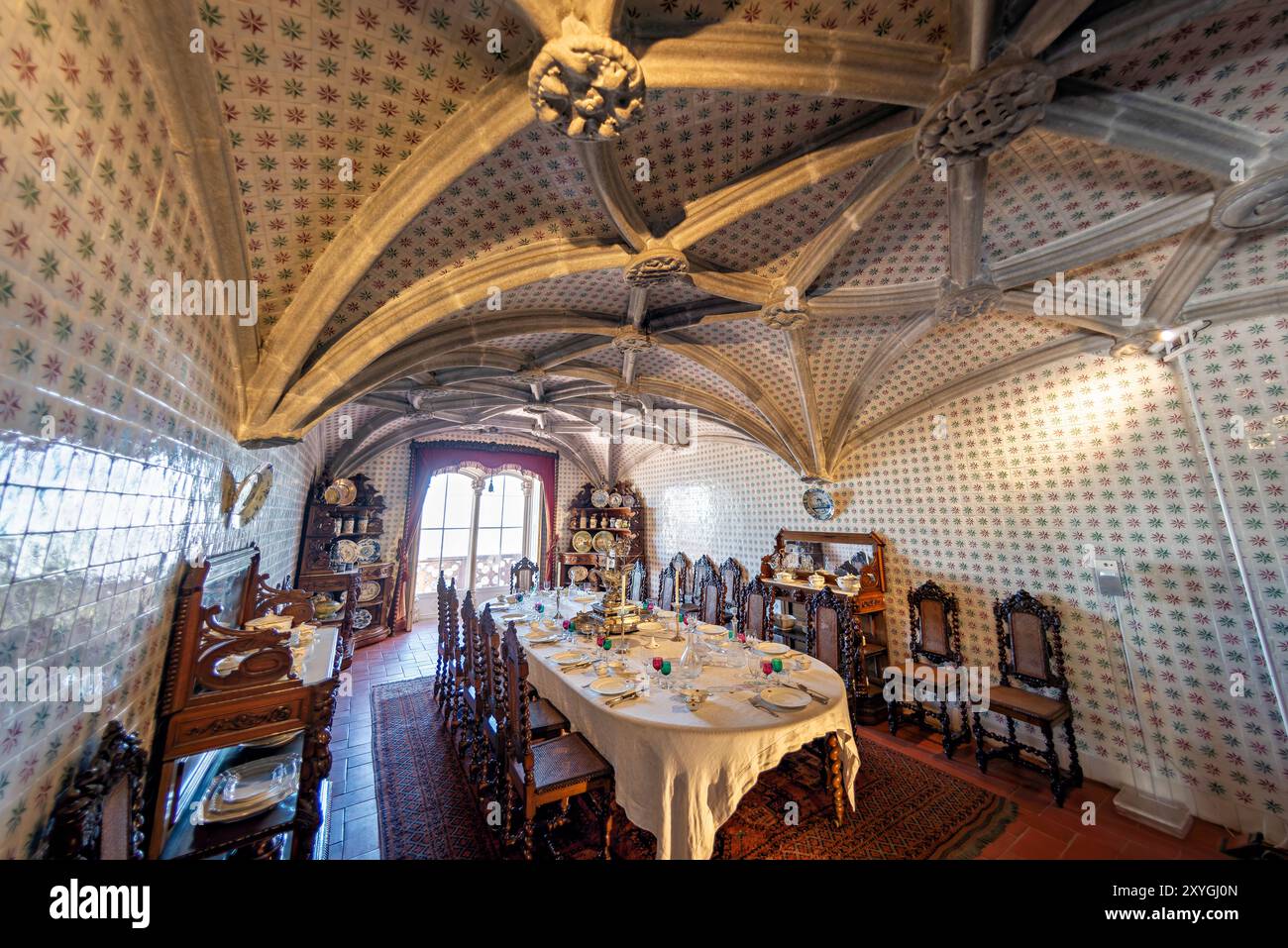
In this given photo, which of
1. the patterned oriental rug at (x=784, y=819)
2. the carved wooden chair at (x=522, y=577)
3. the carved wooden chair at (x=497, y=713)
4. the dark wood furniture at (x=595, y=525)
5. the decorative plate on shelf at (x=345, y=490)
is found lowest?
the patterned oriental rug at (x=784, y=819)

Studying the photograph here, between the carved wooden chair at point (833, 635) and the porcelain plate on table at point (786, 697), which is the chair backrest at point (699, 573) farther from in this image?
the porcelain plate on table at point (786, 697)

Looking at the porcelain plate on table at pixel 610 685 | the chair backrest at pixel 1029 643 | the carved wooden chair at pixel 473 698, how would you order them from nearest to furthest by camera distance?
1. the porcelain plate on table at pixel 610 685
2. the carved wooden chair at pixel 473 698
3. the chair backrest at pixel 1029 643

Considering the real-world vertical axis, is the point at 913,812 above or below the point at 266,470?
below

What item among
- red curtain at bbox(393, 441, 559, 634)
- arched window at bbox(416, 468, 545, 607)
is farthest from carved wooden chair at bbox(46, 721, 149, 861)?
arched window at bbox(416, 468, 545, 607)

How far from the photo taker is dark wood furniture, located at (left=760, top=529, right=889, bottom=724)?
5.23 metres

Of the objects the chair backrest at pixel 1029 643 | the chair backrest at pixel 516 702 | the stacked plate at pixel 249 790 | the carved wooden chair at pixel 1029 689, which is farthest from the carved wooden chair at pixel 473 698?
the chair backrest at pixel 1029 643

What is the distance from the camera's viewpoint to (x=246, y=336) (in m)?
2.91

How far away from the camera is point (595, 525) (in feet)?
35.7

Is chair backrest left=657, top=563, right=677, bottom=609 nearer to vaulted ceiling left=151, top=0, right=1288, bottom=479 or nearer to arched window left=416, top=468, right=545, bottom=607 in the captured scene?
arched window left=416, top=468, right=545, bottom=607

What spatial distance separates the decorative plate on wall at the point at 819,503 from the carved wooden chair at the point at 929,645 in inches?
63.7

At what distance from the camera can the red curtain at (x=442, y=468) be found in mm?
9034
